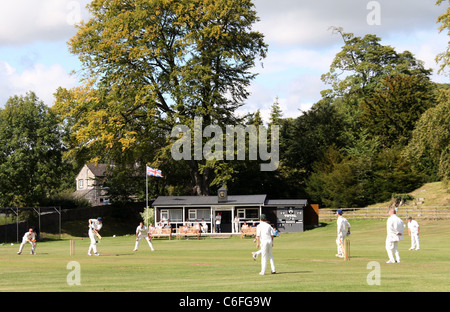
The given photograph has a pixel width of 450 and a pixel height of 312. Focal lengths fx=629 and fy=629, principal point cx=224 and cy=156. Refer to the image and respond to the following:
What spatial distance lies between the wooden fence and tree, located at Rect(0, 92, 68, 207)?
86.6ft

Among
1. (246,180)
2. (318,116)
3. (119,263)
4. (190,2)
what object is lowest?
(119,263)

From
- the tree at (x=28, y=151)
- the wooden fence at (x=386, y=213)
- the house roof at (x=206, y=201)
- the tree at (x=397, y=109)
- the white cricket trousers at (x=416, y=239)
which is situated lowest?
the white cricket trousers at (x=416, y=239)

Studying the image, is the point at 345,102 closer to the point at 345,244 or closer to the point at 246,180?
the point at 246,180

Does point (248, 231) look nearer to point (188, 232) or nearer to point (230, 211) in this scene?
point (188, 232)

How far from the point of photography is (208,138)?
186 feet

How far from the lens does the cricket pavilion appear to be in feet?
184

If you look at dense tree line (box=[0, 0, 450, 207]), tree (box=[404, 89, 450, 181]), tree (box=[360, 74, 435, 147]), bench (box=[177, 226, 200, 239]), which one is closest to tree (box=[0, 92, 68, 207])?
dense tree line (box=[0, 0, 450, 207])

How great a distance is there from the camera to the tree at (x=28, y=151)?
56594mm

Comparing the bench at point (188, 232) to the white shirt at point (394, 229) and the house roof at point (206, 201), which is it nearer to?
the house roof at point (206, 201)

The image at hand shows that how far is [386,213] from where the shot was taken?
196 ft

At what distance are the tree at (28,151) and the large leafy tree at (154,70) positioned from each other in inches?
94.8

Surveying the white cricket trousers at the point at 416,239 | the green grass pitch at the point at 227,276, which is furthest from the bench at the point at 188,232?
the green grass pitch at the point at 227,276
